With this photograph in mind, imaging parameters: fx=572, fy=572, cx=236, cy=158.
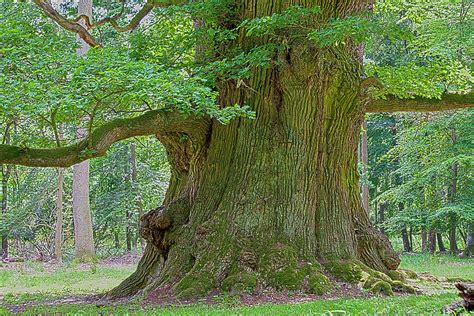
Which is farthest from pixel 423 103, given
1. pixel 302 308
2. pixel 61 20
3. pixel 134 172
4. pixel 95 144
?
pixel 134 172

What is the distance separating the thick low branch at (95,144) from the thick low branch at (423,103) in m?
3.79

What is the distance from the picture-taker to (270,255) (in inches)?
336

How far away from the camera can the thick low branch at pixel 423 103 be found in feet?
34.6

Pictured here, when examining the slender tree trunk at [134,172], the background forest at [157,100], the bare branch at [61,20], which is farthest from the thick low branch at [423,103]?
the slender tree trunk at [134,172]

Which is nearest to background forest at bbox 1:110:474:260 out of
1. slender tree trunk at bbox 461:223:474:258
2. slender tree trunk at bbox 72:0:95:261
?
slender tree trunk at bbox 461:223:474:258

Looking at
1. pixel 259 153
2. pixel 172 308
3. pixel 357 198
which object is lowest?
pixel 172 308

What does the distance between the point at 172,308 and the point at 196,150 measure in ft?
10.8

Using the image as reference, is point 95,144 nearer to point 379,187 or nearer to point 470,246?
point 470,246

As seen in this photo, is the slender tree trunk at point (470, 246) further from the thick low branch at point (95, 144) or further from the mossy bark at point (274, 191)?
the thick low branch at point (95, 144)

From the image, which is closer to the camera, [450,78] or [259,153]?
[259,153]

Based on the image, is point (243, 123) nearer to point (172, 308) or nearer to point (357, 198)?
point (357, 198)

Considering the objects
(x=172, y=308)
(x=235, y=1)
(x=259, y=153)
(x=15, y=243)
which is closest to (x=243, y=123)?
(x=259, y=153)

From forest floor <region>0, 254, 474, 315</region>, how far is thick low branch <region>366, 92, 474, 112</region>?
10.7 ft

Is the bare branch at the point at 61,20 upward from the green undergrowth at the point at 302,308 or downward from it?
upward
